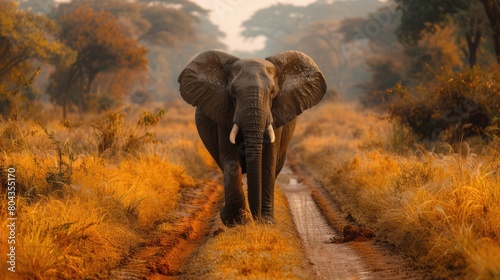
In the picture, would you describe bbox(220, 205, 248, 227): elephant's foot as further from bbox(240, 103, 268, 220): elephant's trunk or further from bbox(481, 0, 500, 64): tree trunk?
bbox(481, 0, 500, 64): tree trunk

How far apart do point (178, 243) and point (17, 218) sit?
2244 mm

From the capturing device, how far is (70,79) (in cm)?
3234

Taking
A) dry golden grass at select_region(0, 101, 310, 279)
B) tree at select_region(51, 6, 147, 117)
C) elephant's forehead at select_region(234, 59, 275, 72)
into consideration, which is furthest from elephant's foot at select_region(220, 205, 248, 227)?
tree at select_region(51, 6, 147, 117)

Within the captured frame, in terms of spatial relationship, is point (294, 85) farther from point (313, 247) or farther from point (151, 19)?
point (151, 19)

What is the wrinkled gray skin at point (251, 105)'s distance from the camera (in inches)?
349

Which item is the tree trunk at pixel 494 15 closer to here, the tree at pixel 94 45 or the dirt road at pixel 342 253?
the dirt road at pixel 342 253

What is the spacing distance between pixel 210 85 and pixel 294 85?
116 centimetres

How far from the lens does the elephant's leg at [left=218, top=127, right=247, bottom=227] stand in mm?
9562

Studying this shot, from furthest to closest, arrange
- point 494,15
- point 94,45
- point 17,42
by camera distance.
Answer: point 94,45 < point 17,42 < point 494,15

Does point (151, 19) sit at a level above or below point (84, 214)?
below

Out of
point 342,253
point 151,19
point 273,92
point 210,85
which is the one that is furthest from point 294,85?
point 151,19

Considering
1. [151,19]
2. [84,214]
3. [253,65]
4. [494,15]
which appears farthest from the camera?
[151,19]

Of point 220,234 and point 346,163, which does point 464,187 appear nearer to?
point 220,234

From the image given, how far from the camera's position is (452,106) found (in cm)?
1551
